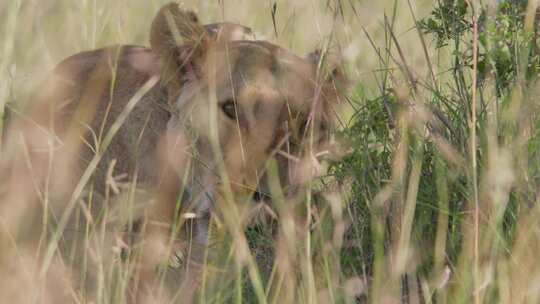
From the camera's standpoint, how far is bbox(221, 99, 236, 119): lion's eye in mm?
3611

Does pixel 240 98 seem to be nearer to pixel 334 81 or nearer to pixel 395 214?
pixel 334 81

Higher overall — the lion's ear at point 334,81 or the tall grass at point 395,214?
the lion's ear at point 334,81

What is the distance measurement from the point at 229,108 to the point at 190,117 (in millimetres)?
150

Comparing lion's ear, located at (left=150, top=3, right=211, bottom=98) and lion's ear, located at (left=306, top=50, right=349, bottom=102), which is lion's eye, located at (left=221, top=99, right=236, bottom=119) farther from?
lion's ear, located at (left=306, top=50, right=349, bottom=102)

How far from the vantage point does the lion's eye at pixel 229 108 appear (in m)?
3.61

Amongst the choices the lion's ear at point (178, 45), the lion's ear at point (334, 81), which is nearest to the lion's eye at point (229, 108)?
the lion's ear at point (178, 45)

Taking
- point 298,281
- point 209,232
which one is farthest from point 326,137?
point 298,281

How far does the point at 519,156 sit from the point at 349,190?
587mm

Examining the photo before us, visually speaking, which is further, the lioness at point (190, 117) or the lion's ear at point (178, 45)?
the lion's ear at point (178, 45)

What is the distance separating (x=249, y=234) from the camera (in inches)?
139

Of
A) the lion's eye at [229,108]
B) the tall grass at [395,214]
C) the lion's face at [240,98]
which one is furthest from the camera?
the lion's eye at [229,108]

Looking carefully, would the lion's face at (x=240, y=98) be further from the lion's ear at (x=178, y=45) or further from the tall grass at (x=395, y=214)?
the tall grass at (x=395, y=214)

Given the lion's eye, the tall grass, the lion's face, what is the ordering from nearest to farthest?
the tall grass, the lion's face, the lion's eye

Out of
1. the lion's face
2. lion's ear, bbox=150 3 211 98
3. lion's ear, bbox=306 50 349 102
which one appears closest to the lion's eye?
the lion's face
